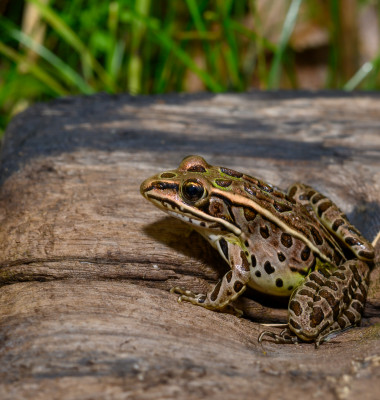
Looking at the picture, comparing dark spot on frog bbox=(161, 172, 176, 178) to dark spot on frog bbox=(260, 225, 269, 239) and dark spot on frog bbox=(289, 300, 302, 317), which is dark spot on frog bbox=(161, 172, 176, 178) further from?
dark spot on frog bbox=(289, 300, 302, 317)

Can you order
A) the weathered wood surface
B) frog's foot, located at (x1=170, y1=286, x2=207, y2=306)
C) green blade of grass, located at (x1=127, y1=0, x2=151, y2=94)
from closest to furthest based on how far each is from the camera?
1. the weathered wood surface
2. frog's foot, located at (x1=170, y1=286, x2=207, y2=306)
3. green blade of grass, located at (x1=127, y1=0, x2=151, y2=94)

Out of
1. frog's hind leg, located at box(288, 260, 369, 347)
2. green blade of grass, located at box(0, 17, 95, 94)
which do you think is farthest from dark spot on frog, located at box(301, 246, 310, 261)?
green blade of grass, located at box(0, 17, 95, 94)

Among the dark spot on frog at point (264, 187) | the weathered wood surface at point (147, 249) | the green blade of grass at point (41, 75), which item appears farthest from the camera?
the green blade of grass at point (41, 75)

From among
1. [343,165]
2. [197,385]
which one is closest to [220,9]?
[343,165]

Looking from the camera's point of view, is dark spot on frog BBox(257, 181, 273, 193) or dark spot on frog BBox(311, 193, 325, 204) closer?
dark spot on frog BBox(257, 181, 273, 193)

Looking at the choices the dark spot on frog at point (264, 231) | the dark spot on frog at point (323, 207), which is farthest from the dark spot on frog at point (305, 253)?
the dark spot on frog at point (323, 207)

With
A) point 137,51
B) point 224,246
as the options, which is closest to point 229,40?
point 137,51

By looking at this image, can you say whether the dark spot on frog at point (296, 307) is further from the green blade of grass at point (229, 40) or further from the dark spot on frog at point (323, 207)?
the green blade of grass at point (229, 40)
